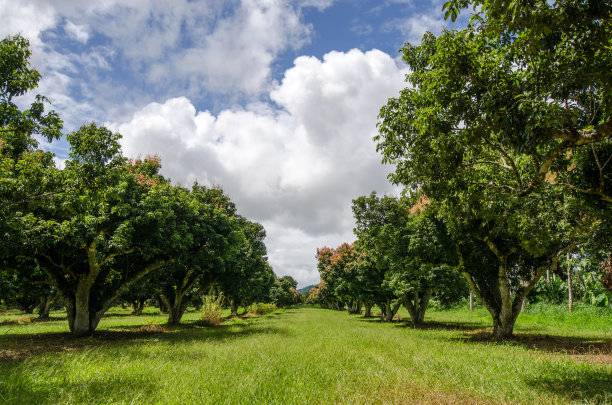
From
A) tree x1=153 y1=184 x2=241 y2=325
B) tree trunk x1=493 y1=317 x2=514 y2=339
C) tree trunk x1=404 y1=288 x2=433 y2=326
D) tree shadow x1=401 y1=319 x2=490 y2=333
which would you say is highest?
tree x1=153 y1=184 x2=241 y2=325

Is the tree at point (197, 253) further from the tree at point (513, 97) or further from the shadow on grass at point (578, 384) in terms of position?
the shadow on grass at point (578, 384)

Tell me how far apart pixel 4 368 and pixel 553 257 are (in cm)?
1825

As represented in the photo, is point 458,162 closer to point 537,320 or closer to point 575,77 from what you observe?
point 575,77

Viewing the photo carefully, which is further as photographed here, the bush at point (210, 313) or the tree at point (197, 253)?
the bush at point (210, 313)

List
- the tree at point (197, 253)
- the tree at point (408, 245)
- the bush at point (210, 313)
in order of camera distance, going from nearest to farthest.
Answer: the tree at point (408, 245)
the tree at point (197, 253)
the bush at point (210, 313)

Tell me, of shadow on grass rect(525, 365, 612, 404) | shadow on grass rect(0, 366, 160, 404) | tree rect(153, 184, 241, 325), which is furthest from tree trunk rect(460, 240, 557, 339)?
shadow on grass rect(0, 366, 160, 404)

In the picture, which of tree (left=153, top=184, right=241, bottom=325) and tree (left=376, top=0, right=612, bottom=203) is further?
tree (left=153, top=184, right=241, bottom=325)

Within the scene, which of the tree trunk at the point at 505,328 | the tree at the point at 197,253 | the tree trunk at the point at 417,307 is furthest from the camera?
the tree trunk at the point at 417,307

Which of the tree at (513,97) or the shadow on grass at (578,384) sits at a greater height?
the tree at (513,97)

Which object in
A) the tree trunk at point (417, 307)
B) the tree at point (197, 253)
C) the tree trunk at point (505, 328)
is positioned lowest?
the tree trunk at point (417, 307)

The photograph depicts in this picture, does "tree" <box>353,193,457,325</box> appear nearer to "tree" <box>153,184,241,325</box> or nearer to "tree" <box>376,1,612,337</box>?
"tree" <box>376,1,612,337</box>

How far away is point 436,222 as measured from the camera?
15.5 meters

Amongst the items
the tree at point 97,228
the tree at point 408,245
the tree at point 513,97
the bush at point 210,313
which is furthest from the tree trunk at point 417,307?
the tree at point 97,228

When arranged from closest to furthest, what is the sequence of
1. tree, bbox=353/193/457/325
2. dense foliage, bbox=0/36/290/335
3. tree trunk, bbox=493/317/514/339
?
dense foliage, bbox=0/36/290/335 < tree trunk, bbox=493/317/514/339 < tree, bbox=353/193/457/325
